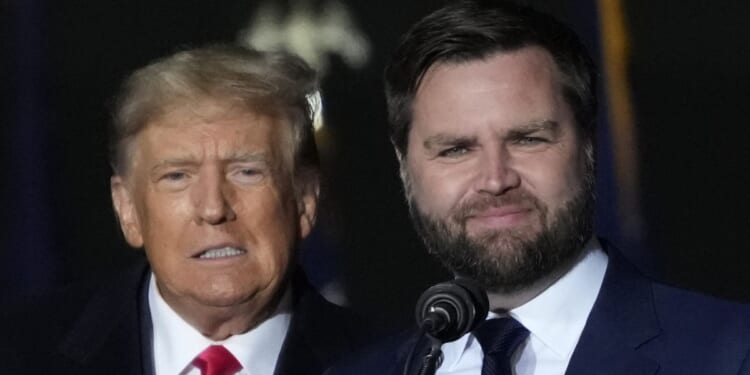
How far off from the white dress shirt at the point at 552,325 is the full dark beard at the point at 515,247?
0.03m

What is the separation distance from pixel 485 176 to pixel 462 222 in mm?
91

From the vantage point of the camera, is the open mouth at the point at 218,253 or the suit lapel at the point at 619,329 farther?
the open mouth at the point at 218,253

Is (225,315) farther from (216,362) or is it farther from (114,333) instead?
(114,333)

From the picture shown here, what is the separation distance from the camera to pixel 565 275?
10.5 feet

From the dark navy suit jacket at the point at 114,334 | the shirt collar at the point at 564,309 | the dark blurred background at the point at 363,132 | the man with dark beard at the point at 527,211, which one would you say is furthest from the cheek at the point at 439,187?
the dark blurred background at the point at 363,132

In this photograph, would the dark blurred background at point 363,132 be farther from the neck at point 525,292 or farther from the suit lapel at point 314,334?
the neck at point 525,292

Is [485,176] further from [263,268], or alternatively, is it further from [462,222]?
[263,268]

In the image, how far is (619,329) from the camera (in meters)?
3.10

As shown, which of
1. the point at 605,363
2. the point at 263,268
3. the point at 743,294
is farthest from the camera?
the point at 743,294

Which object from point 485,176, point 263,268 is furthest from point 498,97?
point 263,268

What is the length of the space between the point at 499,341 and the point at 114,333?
2.90 feet

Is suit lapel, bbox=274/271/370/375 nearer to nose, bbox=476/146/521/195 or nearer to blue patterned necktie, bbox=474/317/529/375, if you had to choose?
blue patterned necktie, bbox=474/317/529/375

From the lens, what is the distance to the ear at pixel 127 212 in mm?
3676

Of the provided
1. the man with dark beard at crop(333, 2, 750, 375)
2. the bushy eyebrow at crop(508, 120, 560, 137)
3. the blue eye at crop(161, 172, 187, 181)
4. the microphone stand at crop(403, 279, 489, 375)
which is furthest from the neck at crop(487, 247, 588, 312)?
the blue eye at crop(161, 172, 187, 181)
